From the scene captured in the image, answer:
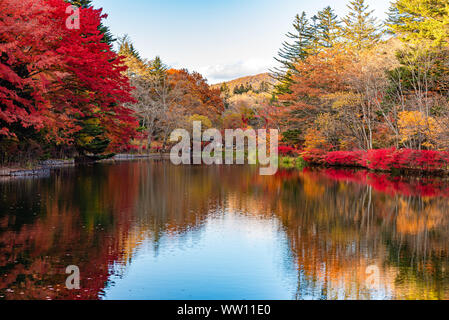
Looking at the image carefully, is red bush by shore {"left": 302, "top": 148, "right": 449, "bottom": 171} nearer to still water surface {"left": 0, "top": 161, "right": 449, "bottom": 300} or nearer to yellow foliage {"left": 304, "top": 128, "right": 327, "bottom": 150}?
yellow foliage {"left": 304, "top": 128, "right": 327, "bottom": 150}

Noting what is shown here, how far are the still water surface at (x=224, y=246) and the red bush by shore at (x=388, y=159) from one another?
9.60 meters

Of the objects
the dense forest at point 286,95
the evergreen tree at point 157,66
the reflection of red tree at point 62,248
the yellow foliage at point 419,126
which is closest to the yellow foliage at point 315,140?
the dense forest at point 286,95

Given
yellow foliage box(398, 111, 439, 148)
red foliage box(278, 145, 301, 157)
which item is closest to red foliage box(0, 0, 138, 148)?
yellow foliage box(398, 111, 439, 148)

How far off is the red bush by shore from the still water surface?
378 inches

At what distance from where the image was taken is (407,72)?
2891 cm

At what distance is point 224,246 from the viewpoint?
8.78 m

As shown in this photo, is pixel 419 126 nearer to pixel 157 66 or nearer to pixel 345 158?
pixel 345 158

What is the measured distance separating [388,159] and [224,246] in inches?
863

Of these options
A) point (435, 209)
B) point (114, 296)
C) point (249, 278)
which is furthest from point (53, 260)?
point (435, 209)

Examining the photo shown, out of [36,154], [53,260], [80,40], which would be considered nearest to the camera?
[53,260]

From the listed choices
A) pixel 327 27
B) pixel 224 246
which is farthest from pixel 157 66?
pixel 224 246

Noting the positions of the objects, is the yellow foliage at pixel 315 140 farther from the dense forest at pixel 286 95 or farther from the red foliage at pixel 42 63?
the red foliage at pixel 42 63
